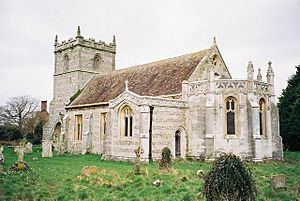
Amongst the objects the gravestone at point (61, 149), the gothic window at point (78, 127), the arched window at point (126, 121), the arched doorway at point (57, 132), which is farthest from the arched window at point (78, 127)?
the arched window at point (126, 121)

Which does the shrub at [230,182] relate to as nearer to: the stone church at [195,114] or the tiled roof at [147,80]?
the stone church at [195,114]

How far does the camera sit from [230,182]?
340 inches

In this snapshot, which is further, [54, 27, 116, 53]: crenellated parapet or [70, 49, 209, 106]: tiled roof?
[54, 27, 116, 53]: crenellated parapet

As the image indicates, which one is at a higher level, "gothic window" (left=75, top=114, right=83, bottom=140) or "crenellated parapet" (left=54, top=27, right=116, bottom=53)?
"crenellated parapet" (left=54, top=27, right=116, bottom=53)

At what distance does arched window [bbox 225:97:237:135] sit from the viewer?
78.6ft

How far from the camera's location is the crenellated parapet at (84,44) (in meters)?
40.2

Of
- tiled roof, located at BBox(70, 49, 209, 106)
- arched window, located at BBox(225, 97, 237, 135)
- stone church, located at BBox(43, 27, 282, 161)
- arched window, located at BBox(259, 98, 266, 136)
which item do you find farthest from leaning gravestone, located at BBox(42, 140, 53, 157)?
arched window, located at BBox(259, 98, 266, 136)

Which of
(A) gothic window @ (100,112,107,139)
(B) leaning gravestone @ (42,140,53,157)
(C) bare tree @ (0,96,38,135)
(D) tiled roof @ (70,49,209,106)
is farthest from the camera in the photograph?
(C) bare tree @ (0,96,38,135)

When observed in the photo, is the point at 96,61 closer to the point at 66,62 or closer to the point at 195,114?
the point at 66,62

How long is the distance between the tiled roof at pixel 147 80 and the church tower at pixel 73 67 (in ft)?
8.68

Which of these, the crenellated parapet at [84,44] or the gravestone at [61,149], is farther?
the crenellated parapet at [84,44]

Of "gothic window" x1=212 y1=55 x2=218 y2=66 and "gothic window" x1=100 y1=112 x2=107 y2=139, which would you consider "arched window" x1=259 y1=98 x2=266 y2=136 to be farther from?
"gothic window" x1=100 y1=112 x2=107 y2=139

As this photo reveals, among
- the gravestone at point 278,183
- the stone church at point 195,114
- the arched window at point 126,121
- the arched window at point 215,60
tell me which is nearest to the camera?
the gravestone at point 278,183

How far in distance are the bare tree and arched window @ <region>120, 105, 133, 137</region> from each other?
150 feet
